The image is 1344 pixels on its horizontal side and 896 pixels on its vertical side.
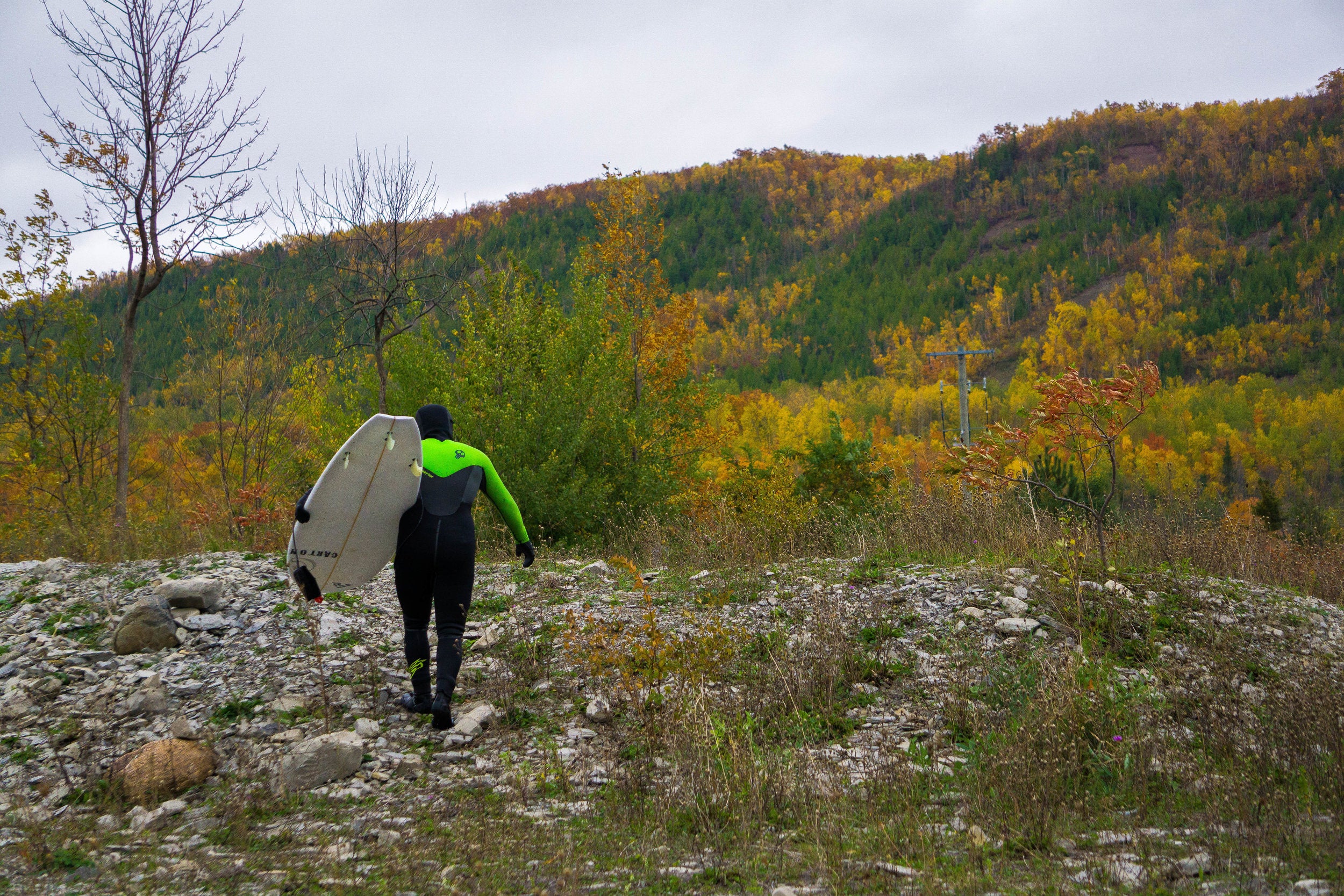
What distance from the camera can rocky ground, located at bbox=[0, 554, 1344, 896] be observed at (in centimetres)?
295

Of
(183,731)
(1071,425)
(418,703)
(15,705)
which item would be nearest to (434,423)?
(418,703)

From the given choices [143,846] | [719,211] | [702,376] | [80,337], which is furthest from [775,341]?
[143,846]

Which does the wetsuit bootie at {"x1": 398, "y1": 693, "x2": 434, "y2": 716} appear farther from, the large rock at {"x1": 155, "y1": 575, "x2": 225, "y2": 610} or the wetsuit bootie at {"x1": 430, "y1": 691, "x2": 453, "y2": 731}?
the large rock at {"x1": 155, "y1": 575, "x2": 225, "y2": 610}

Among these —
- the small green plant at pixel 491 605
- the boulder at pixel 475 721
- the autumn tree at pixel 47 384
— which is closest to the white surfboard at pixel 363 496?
the boulder at pixel 475 721

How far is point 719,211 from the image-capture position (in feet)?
516

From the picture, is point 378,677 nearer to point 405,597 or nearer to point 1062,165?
Result: point 405,597

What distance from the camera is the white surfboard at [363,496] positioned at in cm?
491

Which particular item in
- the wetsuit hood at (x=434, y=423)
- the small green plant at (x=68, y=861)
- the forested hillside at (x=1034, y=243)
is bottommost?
the small green plant at (x=68, y=861)

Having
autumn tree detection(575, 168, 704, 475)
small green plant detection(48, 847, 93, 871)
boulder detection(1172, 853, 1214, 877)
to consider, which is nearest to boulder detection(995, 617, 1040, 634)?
boulder detection(1172, 853, 1214, 877)

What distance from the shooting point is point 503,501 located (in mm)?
5227

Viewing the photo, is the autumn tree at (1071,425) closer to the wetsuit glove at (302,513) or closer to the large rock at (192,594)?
the wetsuit glove at (302,513)

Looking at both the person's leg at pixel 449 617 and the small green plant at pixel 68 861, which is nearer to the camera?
the small green plant at pixel 68 861

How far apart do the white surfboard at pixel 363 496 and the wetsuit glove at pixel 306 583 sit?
0.17ft

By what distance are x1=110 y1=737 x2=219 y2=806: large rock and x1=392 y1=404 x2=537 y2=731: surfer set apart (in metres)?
1.16
